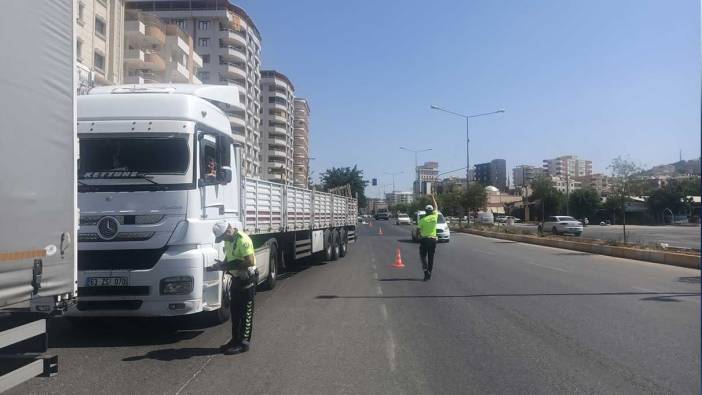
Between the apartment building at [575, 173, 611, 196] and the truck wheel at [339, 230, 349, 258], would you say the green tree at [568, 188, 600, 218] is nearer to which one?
the apartment building at [575, 173, 611, 196]

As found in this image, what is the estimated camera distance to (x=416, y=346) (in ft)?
24.0

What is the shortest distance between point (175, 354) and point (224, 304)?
1808 millimetres

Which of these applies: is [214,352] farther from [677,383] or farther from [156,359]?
[677,383]

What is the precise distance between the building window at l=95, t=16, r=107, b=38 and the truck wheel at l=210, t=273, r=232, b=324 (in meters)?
41.5

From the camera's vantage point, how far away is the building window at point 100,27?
44781 millimetres

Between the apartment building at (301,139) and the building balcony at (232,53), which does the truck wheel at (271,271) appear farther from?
the apartment building at (301,139)

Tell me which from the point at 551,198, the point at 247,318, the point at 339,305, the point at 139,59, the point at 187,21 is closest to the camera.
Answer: the point at 247,318

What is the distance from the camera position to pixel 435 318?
9.20m

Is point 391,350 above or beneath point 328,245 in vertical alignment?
beneath

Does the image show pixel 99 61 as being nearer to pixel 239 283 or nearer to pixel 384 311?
pixel 384 311

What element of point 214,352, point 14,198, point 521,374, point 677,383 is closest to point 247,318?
point 214,352

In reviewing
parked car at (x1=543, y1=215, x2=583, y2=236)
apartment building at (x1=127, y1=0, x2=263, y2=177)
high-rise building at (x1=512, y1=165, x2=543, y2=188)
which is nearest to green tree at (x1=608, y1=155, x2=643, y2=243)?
parked car at (x1=543, y1=215, x2=583, y2=236)

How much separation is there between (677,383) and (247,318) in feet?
15.2

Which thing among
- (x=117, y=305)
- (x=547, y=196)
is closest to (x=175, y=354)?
(x=117, y=305)
